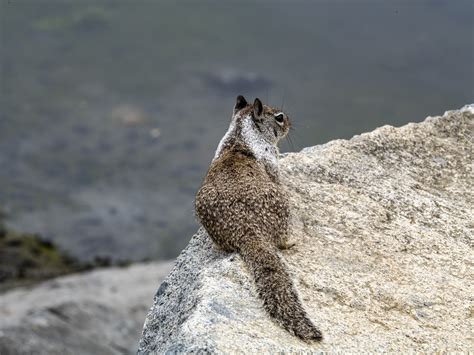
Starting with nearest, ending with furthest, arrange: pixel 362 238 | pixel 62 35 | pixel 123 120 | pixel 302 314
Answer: pixel 302 314 < pixel 362 238 < pixel 123 120 < pixel 62 35

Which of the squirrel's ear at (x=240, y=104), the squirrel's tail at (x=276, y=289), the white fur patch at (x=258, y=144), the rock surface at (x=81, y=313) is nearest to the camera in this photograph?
the squirrel's tail at (x=276, y=289)

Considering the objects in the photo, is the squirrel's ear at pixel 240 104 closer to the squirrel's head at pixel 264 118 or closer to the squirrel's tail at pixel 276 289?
the squirrel's head at pixel 264 118

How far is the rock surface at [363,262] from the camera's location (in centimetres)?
487

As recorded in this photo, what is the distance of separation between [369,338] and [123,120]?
40.0ft

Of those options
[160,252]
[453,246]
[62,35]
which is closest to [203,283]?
[453,246]

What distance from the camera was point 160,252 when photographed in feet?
47.3

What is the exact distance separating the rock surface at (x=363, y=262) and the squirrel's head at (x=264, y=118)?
0.28m

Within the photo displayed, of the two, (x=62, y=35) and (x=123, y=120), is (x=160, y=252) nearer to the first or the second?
(x=123, y=120)

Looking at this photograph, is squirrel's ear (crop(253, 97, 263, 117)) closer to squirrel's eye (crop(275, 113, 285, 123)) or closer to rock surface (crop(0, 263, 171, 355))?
squirrel's eye (crop(275, 113, 285, 123))

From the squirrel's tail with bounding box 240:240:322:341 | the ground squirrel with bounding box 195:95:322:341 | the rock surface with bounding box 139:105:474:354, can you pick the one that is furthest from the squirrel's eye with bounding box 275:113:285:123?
the squirrel's tail with bounding box 240:240:322:341

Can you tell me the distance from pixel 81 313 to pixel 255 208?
5814 millimetres

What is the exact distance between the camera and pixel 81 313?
1110 centimetres

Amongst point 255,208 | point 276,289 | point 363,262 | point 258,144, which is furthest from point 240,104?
point 276,289

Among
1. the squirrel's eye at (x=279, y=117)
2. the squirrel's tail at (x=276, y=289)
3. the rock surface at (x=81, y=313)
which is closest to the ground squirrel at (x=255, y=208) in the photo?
the squirrel's tail at (x=276, y=289)
